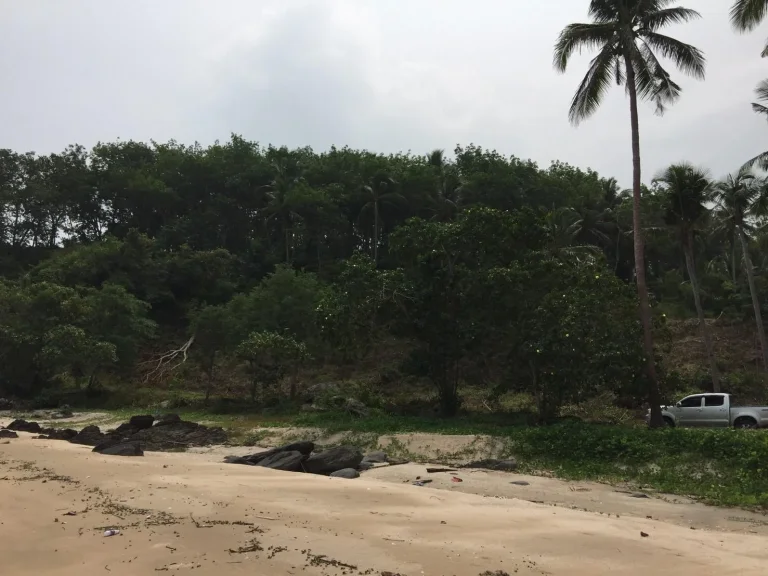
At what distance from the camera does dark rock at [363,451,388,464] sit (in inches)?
626

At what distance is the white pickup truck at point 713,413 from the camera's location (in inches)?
816

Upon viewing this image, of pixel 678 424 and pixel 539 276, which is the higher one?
pixel 539 276

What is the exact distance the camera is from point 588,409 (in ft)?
79.5

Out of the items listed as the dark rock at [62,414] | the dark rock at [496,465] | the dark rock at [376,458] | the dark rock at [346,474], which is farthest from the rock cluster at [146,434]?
the dark rock at [496,465]

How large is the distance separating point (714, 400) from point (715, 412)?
52cm

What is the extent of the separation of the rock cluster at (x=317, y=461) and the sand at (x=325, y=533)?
2390mm

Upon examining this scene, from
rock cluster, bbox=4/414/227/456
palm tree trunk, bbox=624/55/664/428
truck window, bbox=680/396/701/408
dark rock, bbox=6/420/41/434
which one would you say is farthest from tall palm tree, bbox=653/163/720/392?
dark rock, bbox=6/420/41/434

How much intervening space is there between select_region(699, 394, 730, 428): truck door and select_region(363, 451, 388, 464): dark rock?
13100 millimetres

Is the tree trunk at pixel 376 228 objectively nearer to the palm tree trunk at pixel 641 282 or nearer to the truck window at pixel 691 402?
the truck window at pixel 691 402

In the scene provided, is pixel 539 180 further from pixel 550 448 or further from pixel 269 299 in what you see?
pixel 550 448

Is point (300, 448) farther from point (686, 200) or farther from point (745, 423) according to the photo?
point (686, 200)

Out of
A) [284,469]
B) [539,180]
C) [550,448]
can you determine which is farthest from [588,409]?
[539,180]

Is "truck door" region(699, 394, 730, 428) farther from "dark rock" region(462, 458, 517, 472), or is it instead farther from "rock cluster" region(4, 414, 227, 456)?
"rock cluster" region(4, 414, 227, 456)

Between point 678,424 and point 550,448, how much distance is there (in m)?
9.26
